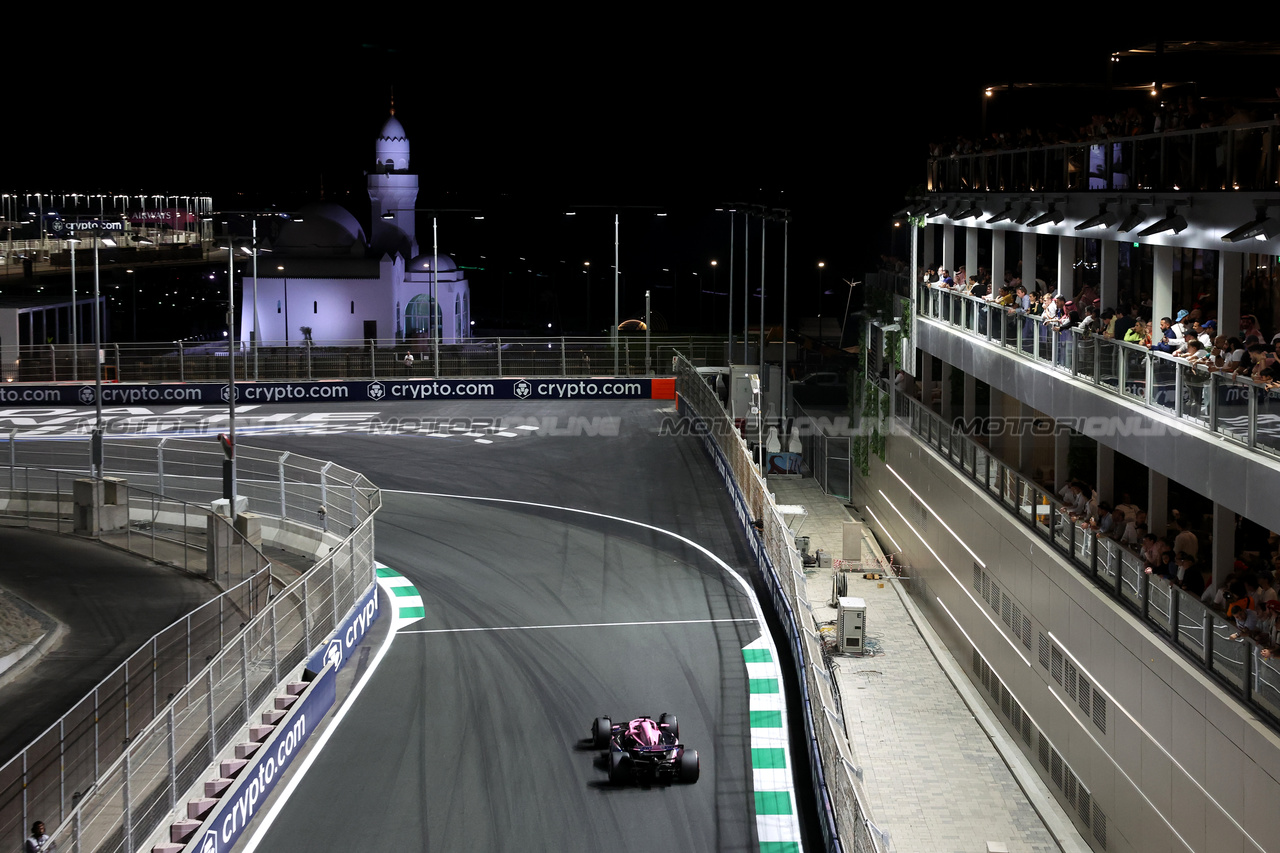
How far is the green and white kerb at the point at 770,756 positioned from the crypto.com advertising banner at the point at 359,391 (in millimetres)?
25814

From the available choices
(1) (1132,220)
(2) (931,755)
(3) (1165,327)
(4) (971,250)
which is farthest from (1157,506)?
(4) (971,250)

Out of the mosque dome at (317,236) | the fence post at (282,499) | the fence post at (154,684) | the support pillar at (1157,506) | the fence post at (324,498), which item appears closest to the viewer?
the fence post at (154,684)

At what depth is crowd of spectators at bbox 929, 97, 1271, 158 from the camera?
1552 centimetres

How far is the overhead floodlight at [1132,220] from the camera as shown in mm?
17719

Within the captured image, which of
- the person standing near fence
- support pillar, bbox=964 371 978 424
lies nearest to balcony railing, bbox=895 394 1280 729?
support pillar, bbox=964 371 978 424

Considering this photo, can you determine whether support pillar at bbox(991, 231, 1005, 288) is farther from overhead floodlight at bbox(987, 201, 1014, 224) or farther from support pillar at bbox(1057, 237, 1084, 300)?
support pillar at bbox(1057, 237, 1084, 300)

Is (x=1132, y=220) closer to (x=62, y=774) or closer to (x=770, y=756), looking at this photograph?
(x=770, y=756)

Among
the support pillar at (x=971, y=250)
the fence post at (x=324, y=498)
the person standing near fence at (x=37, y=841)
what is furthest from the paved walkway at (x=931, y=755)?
the fence post at (x=324, y=498)

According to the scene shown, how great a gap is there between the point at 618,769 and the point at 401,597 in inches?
375

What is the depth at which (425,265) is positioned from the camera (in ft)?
230

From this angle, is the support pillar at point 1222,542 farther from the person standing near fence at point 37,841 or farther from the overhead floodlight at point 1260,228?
the person standing near fence at point 37,841

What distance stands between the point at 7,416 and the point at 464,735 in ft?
103

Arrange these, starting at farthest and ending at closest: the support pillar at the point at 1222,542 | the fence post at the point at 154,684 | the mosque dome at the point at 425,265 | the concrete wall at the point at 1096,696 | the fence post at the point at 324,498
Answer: the mosque dome at the point at 425,265
the fence post at the point at 324,498
the support pillar at the point at 1222,542
the fence post at the point at 154,684
the concrete wall at the point at 1096,696

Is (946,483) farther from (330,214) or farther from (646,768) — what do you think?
(330,214)
